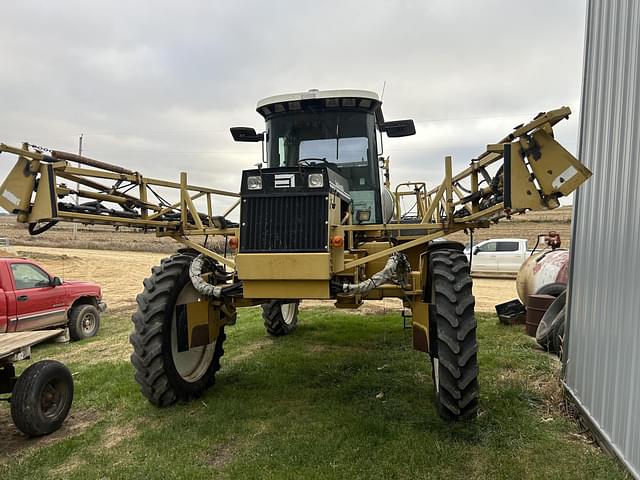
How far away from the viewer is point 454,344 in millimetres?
4113

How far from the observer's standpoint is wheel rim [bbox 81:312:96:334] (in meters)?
9.81

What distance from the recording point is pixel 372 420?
4438 mm

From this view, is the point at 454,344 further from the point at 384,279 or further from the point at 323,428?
the point at 323,428

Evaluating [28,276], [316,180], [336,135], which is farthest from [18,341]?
[28,276]

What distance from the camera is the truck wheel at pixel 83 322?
9594 millimetres

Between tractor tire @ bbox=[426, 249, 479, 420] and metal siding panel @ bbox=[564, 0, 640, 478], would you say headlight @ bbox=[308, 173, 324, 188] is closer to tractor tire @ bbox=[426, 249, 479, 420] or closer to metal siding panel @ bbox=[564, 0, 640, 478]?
tractor tire @ bbox=[426, 249, 479, 420]

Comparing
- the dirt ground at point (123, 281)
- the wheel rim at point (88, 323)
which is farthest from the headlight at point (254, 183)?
the dirt ground at point (123, 281)

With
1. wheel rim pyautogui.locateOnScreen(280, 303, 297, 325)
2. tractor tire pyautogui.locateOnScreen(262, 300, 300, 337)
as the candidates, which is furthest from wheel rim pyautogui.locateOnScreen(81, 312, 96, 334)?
wheel rim pyautogui.locateOnScreen(280, 303, 297, 325)

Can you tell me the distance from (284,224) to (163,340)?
1636mm

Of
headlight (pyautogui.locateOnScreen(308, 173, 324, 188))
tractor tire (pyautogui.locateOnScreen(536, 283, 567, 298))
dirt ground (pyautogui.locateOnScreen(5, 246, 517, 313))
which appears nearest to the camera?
headlight (pyautogui.locateOnScreen(308, 173, 324, 188))

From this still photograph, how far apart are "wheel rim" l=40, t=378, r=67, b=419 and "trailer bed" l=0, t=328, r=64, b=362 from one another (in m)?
0.42

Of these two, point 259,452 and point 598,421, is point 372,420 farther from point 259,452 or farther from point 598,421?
point 598,421

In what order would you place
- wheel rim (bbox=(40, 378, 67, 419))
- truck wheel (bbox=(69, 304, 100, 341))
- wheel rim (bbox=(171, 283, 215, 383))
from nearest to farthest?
1. wheel rim (bbox=(40, 378, 67, 419))
2. wheel rim (bbox=(171, 283, 215, 383))
3. truck wheel (bbox=(69, 304, 100, 341))

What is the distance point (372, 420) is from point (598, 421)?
1794mm
